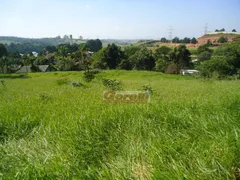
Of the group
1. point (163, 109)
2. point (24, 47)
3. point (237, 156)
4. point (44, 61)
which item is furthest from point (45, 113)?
point (24, 47)

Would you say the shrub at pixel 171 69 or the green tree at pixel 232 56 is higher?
the green tree at pixel 232 56

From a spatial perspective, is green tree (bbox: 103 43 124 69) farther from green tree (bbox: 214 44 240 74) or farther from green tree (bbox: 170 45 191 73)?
green tree (bbox: 214 44 240 74)

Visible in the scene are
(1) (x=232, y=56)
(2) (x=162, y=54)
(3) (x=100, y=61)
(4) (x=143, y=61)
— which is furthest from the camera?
(2) (x=162, y=54)

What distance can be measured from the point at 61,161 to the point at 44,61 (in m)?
50.7

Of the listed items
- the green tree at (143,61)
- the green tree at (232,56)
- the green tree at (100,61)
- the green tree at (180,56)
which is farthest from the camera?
the green tree at (143,61)

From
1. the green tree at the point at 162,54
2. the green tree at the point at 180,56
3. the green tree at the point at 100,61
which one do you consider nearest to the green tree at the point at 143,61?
the green tree at the point at 162,54

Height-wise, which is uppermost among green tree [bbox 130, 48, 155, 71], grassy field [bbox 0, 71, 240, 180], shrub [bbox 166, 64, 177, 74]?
grassy field [bbox 0, 71, 240, 180]

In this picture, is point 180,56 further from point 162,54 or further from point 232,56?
point 162,54

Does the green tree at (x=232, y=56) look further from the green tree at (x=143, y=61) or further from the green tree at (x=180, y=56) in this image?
the green tree at (x=143, y=61)

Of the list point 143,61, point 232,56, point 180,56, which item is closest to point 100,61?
point 143,61

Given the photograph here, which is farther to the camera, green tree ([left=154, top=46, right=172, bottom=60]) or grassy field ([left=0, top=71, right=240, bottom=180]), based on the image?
green tree ([left=154, top=46, right=172, bottom=60])

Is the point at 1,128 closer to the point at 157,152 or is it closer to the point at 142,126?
the point at 142,126

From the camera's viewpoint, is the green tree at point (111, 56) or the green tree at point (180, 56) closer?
the green tree at point (180, 56)

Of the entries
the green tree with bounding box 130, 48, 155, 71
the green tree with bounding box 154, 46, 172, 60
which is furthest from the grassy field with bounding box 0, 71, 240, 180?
the green tree with bounding box 154, 46, 172, 60
